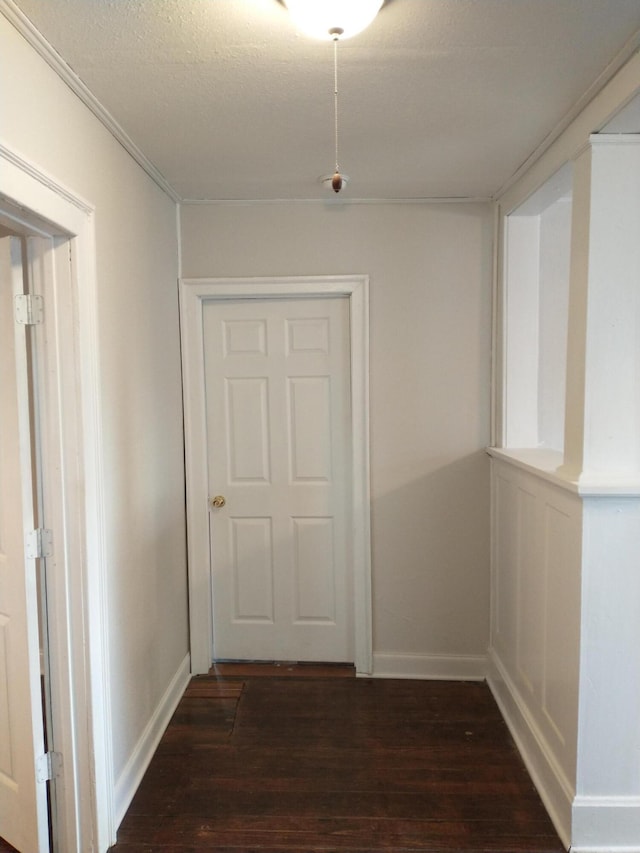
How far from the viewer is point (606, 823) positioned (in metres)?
1.67

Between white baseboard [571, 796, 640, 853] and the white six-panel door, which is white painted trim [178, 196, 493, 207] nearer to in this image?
the white six-panel door

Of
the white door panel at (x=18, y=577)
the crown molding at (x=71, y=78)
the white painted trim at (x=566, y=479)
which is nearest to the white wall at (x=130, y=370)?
the crown molding at (x=71, y=78)

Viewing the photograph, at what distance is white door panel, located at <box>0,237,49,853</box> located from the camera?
5.02ft

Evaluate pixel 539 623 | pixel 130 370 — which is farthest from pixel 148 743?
pixel 539 623

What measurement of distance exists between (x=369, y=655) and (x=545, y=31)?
8.44ft

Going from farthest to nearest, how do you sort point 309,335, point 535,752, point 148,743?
point 309,335, point 148,743, point 535,752

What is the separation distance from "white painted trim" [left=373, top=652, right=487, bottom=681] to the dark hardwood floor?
6 centimetres

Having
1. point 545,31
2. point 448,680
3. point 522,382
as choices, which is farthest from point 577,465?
point 448,680

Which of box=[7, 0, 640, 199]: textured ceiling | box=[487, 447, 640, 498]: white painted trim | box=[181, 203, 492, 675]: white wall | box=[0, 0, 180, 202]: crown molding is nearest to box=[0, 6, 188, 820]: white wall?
box=[0, 0, 180, 202]: crown molding

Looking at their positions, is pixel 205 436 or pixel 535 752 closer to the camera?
pixel 535 752

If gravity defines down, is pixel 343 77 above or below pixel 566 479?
above

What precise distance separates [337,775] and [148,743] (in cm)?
76

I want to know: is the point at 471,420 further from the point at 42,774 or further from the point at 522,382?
the point at 42,774

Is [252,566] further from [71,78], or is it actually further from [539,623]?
[71,78]
